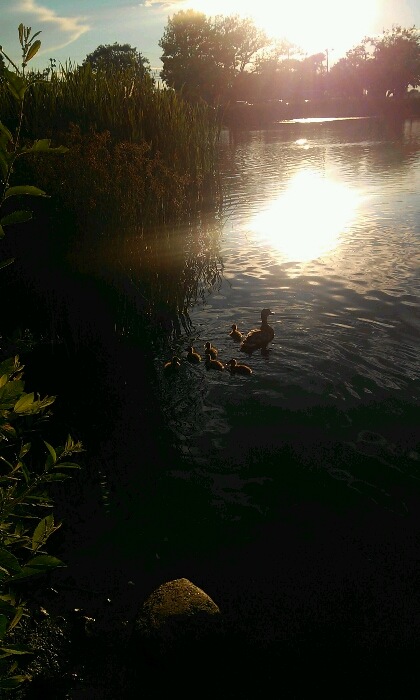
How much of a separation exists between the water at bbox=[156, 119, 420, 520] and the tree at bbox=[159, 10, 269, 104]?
237 feet

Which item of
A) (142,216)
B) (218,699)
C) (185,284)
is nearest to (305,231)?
(185,284)

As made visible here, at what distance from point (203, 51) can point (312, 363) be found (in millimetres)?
87896

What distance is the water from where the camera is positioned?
23.0 ft

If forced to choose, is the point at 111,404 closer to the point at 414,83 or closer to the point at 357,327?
the point at 357,327

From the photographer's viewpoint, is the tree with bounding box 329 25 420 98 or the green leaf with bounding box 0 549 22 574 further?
the tree with bounding box 329 25 420 98

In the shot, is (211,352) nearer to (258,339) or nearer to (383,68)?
(258,339)

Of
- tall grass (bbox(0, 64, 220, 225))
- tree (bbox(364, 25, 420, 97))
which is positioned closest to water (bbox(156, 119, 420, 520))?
tall grass (bbox(0, 64, 220, 225))

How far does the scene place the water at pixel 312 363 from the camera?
7016mm

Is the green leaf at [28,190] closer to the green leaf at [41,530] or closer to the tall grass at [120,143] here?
the green leaf at [41,530]

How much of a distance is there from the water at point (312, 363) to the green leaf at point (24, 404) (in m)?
3.97

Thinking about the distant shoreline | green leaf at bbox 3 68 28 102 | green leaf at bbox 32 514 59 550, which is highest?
the distant shoreline

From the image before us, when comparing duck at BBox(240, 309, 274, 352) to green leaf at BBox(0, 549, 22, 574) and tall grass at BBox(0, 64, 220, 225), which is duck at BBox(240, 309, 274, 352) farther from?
green leaf at BBox(0, 549, 22, 574)

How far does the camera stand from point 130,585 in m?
5.42

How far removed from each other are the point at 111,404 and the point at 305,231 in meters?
10.6
